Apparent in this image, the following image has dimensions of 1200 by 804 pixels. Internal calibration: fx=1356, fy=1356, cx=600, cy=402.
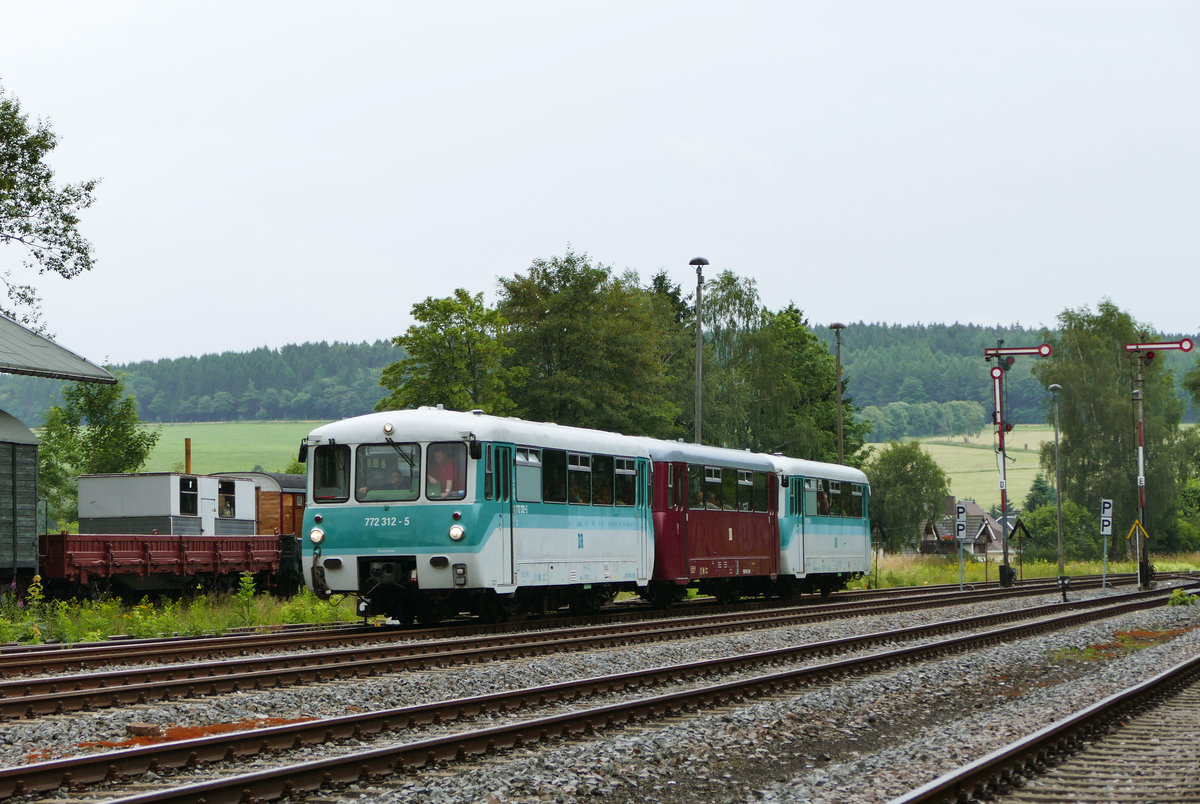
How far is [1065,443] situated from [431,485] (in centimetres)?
6494

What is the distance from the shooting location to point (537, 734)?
10070 mm

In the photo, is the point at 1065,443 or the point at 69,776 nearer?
the point at 69,776

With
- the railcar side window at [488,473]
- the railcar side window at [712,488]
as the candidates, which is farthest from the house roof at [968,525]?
the railcar side window at [488,473]

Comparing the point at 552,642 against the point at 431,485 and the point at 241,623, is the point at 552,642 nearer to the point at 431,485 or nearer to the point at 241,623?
the point at 431,485

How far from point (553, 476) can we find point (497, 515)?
1.90 m

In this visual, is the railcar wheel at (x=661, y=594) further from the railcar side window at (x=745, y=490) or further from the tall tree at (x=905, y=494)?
the tall tree at (x=905, y=494)

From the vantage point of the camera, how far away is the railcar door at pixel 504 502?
1895 cm

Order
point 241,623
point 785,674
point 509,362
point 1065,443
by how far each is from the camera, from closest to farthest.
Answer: point 785,674, point 241,623, point 509,362, point 1065,443

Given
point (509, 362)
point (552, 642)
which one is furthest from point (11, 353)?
point (509, 362)

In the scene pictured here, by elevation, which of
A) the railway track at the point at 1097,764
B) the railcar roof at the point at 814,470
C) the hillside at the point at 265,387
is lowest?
the railway track at the point at 1097,764

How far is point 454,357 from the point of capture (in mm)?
53219

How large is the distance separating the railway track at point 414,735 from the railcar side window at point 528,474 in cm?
517

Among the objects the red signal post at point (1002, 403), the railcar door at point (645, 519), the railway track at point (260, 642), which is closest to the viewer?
the railway track at point (260, 642)

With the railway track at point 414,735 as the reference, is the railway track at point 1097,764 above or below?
below
